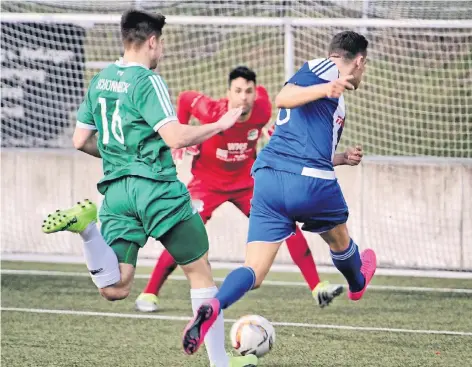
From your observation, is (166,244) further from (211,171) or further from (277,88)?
(277,88)

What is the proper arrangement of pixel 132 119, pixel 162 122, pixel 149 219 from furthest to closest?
1. pixel 149 219
2. pixel 132 119
3. pixel 162 122

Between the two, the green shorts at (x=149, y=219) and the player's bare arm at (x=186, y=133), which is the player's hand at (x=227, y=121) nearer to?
the player's bare arm at (x=186, y=133)

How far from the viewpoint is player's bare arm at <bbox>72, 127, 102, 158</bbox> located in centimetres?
616

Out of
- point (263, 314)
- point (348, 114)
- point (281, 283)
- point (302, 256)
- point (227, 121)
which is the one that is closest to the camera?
point (227, 121)

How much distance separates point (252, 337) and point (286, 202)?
794 mm

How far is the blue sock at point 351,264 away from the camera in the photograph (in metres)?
6.93

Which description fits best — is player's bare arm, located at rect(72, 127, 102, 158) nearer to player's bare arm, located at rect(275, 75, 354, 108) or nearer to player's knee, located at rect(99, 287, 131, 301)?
player's knee, located at rect(99, 287, 131, 301)

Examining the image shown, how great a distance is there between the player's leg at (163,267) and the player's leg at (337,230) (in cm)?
182

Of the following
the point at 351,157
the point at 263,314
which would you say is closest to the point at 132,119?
the point at 351,157

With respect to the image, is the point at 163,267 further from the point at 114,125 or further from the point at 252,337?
the point at 114,125

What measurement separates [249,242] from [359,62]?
1.23m

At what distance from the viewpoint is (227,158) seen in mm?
9102

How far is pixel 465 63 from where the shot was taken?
12703 mm

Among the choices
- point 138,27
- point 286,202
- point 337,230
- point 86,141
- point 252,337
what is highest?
point 138,27
